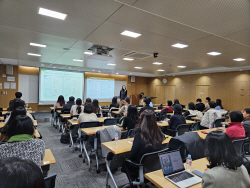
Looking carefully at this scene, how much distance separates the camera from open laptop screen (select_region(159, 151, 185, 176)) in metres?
1.59

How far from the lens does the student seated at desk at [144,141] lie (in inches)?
81.6

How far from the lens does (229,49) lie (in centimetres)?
470

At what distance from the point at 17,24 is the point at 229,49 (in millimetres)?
5588

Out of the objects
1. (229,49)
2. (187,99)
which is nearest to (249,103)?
(187,99)

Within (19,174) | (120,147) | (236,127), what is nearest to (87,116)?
(120,147)

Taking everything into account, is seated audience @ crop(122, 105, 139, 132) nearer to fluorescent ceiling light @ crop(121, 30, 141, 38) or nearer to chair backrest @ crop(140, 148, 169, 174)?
chair backrest @ crop(140, 148, 169, 174)

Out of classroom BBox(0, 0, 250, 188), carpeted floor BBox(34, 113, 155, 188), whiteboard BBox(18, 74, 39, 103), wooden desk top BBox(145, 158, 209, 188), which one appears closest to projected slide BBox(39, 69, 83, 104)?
whiteboard BBox(18, 74, 39, 103)

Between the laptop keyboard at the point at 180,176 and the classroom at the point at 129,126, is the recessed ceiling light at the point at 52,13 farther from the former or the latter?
the laptop keyboard at the point at 180,176

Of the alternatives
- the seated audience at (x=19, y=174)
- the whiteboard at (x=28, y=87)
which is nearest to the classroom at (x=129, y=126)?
the seated audience at (x=19, y=174)

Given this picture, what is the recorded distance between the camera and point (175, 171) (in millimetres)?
1660

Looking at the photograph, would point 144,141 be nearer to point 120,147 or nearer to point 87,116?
point 120,147

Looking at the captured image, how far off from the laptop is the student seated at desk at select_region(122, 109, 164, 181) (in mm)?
416

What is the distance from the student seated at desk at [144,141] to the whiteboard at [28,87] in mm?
10227

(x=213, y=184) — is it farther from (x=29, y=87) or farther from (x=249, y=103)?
(x=29, y=87)
